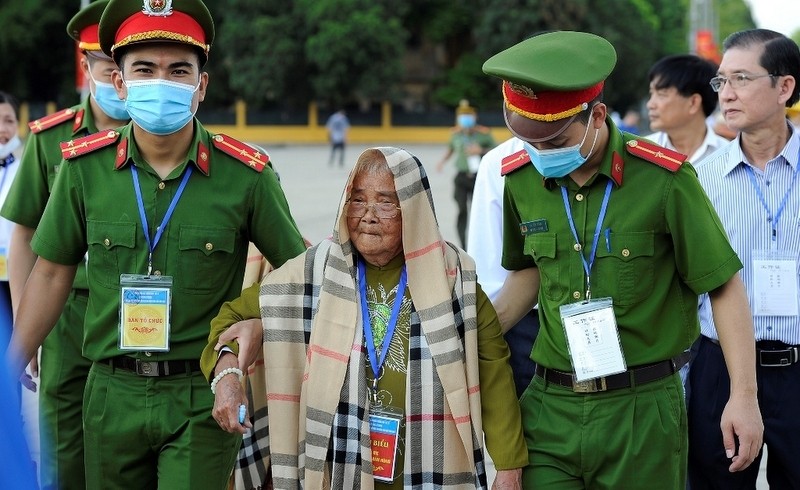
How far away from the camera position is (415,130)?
54.5 metres

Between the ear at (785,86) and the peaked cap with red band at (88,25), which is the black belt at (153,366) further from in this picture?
the ear at (785,86)

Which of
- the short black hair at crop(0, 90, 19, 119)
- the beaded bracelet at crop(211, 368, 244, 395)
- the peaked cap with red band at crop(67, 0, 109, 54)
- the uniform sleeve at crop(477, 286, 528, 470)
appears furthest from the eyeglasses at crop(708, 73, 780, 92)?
the short black hair at crop(0, 90, 19, 119)

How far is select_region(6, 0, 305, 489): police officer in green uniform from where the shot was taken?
3.90 metres

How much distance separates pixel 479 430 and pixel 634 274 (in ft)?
2.24

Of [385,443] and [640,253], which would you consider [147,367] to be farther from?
[640,253]

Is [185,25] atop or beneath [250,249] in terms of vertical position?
atop

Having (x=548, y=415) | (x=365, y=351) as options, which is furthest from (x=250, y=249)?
(x=548, y=415)

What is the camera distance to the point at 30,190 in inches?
182

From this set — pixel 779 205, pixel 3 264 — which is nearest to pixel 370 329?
pixel 779 205

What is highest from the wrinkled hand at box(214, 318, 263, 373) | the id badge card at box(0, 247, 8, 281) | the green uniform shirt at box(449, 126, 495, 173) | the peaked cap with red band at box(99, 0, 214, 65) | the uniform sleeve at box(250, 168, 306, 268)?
the green uniform shirt at box(449, 126, 495, 173)

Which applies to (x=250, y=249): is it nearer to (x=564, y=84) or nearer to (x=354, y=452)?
(x=354, y=452)

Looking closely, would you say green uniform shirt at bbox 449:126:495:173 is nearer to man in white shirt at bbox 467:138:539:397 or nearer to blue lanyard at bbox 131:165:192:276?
man in white shirt at bbox 467:138:539:397

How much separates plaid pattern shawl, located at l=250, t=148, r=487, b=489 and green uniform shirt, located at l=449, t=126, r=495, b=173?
426 inches

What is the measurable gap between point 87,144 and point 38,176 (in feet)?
2.33
